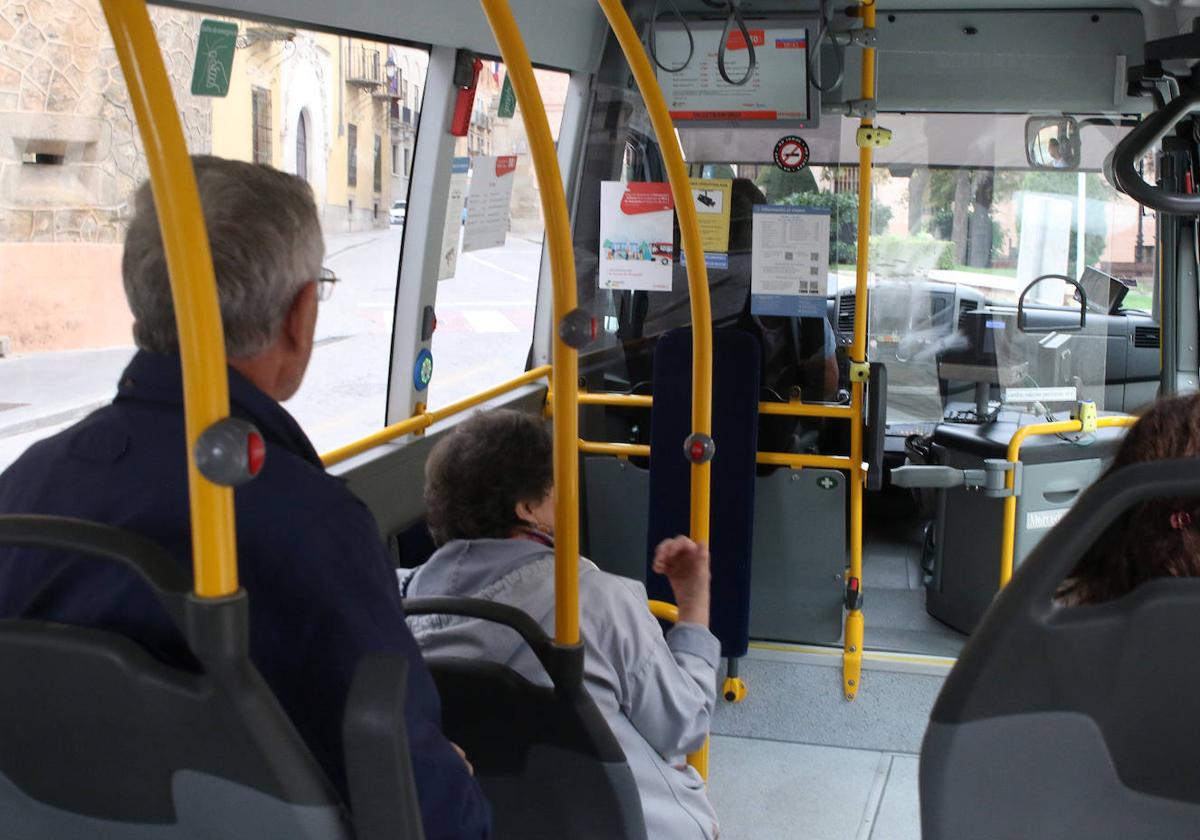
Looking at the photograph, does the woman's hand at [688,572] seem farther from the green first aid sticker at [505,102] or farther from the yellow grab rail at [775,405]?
the green first aid sticker at [505,102]

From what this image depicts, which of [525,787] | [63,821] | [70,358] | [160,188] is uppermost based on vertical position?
[160,188]

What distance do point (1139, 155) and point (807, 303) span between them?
4.59 feet

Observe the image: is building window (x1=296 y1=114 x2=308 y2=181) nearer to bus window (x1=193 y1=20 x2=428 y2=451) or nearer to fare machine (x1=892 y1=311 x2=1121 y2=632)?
bus window (x1=193 y1=20 x2=428 y2=451)

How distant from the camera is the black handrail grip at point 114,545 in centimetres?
114

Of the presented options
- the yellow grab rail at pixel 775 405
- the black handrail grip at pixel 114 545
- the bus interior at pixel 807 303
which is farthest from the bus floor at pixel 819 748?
the black handrail grip at pixel 114 545

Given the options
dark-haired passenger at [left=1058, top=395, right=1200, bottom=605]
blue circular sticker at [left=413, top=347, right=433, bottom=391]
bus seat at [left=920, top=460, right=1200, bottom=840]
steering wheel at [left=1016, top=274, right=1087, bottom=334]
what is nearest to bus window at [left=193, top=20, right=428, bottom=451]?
blue circular sticker at [left=413, top=347, right=433, bottom=391]

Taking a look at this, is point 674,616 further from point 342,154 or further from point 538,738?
point 342,154

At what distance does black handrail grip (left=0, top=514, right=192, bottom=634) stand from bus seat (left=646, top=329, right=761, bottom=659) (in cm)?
330

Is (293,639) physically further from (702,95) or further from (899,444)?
(899,444)

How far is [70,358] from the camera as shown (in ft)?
8.85

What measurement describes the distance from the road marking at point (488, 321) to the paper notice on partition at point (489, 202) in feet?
0.92

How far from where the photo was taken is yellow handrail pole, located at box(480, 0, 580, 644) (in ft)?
6.21

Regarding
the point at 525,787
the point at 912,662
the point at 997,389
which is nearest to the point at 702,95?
the point at 997,389

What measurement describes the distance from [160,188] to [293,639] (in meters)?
0.49
